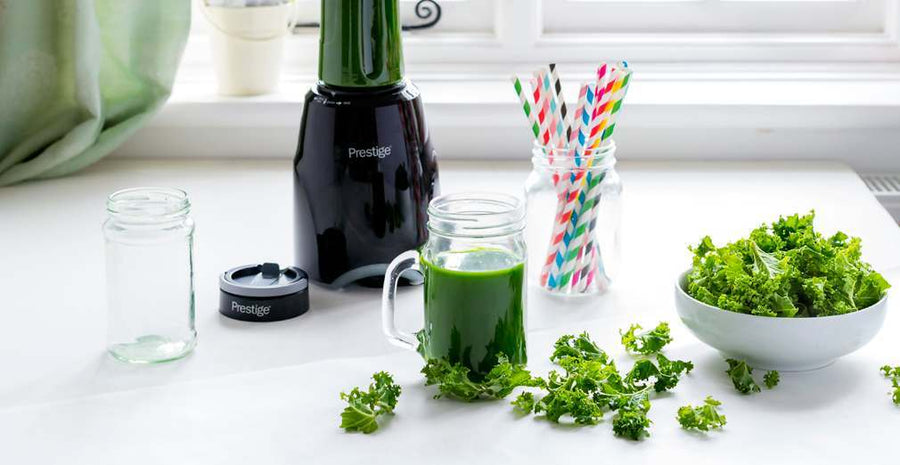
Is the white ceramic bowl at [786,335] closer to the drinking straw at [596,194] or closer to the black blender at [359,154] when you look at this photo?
the drinking straw at [596,194]

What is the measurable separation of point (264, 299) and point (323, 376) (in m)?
0.16

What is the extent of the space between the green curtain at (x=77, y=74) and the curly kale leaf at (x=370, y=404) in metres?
0.88

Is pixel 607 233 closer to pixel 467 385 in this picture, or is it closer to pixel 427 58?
pixel 467 385

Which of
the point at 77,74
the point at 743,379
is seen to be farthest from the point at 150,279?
the point at 77,74

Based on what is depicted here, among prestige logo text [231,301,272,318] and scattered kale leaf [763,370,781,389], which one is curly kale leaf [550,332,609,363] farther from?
prestige logo text [231,301,272,318]

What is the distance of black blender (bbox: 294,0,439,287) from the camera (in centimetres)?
126

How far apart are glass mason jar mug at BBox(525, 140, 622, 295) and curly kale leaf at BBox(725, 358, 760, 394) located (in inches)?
10.7

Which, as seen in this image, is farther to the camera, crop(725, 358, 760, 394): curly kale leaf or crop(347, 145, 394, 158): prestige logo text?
crop(347, 145, 394, 158): prestige logo text

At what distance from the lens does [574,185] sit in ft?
4.23

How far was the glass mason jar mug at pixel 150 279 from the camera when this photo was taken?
1151 mm

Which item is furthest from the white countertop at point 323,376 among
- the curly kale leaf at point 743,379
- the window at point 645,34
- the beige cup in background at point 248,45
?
the window at point 645,34

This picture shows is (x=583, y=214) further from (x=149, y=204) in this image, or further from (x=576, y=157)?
(x=149, y=204)

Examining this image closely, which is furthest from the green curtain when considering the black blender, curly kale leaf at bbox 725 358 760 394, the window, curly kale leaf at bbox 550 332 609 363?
curly kale leaf at bbox 725 358 760 394

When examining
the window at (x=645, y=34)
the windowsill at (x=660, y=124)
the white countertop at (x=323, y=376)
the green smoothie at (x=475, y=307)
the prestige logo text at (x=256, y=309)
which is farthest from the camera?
the window at (x=645, y=34)
